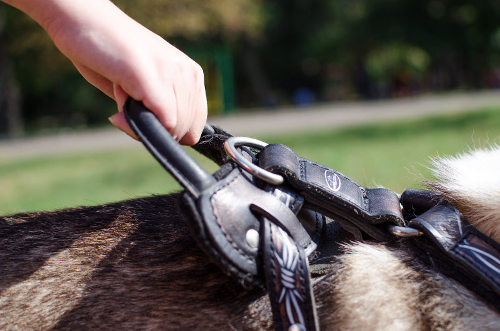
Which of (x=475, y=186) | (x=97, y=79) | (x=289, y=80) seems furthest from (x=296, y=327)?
(x=289, y=80)

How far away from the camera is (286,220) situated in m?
1.52

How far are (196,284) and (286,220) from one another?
1.08ft

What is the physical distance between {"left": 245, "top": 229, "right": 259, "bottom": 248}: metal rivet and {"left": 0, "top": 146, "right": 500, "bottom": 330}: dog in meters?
0.18

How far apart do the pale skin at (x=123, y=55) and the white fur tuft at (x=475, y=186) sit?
834 millimetres

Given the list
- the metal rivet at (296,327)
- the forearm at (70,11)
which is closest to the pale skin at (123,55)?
the forearm at (70,11)

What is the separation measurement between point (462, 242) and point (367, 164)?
8.23 meters

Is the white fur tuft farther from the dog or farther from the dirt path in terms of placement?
the dirt path

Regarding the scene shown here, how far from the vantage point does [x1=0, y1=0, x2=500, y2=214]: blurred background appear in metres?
11.4

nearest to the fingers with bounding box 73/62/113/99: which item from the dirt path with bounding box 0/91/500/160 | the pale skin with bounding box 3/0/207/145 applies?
the pale skin with bounding box 3/0/207/145

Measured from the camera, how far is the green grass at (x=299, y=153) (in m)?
8.93

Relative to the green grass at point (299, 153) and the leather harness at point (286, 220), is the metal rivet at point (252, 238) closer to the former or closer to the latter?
the leather harness at point (286, 220)

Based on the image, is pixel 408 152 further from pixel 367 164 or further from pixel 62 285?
pixel 62 285

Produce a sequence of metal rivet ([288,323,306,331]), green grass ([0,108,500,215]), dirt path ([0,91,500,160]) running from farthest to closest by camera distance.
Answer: dirt path ([0,91,500,160]) → green grass ([0,108,500,215]) → metal rivet ([288,323,306,331])

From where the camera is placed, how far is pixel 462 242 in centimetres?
151
